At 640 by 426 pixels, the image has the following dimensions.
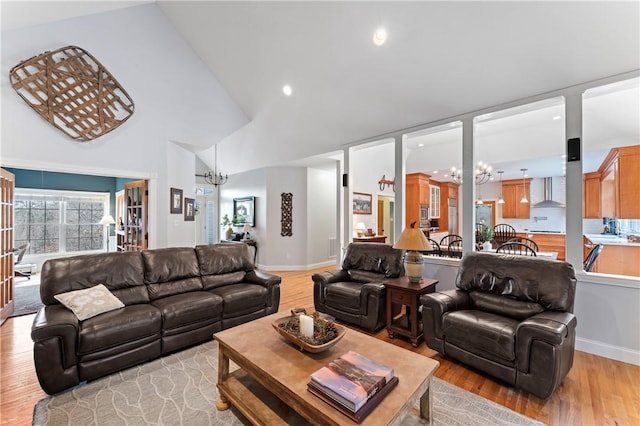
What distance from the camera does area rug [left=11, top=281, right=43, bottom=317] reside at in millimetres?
3959

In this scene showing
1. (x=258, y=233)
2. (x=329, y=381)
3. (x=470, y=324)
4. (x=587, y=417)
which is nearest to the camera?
(x=329, y=381)

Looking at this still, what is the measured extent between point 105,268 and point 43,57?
2761 millimetres

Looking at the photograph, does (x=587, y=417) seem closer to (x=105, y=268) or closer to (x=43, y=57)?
(x=105, y=268)

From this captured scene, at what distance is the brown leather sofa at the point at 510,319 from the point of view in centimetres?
200

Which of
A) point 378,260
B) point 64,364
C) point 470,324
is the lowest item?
point 64,364

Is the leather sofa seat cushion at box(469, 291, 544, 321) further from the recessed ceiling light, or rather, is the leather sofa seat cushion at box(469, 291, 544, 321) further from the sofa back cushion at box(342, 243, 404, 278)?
the recessed ceiling light

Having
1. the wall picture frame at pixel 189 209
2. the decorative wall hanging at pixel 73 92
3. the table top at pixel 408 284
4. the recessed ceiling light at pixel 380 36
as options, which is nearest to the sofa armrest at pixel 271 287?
the table top at pixel 408 284

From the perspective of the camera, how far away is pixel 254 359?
5.77ft

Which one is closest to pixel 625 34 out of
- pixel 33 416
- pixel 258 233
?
pixel 33 416

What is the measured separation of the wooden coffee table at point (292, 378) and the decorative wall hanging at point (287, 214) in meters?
4.90

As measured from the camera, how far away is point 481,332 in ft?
7.44

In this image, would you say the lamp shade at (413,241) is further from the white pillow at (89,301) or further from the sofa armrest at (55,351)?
the sofa armrest at (55,351)

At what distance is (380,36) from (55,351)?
4.27 meters

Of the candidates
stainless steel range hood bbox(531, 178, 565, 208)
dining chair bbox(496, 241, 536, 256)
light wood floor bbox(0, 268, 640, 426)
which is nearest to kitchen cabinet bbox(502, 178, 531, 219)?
stainless steel range hood bbox(531, 178, 565, 208)
